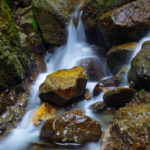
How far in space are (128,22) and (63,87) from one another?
355 cm

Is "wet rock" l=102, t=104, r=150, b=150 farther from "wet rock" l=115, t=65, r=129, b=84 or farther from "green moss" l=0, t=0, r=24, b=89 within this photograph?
"green moss" l=0, t=0, r=24, b=89

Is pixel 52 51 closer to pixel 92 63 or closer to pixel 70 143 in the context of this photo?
pixel 92 63

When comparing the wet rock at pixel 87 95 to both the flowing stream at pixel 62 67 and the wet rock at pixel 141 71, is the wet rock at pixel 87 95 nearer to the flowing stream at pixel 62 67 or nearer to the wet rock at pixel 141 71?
the flowing stream at pixel 62 67

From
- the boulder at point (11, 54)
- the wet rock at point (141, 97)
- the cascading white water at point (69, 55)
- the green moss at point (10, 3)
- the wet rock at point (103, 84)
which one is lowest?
the wet rock at point (141, 97)

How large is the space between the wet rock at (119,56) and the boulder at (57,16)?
6.19 feet

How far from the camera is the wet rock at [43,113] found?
4.88 m

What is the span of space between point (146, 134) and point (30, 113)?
11.5ft

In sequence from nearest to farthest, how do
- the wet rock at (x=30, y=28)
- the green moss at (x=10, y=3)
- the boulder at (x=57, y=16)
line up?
the boulder at (x=57, y=16) → the wet rock at (x=30, y=28) → the green moss at (x=10, y=3)

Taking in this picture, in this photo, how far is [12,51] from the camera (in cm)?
559

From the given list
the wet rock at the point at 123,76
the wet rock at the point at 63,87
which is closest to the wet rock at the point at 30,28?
the wet rock at the point at 63,87

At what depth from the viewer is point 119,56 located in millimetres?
6566

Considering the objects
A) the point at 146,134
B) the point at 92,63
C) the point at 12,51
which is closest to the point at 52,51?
the point at 92,63

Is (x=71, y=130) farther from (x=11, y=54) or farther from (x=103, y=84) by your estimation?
(x=11, y=54)

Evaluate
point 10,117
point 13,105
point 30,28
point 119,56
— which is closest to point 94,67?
point 119,56
